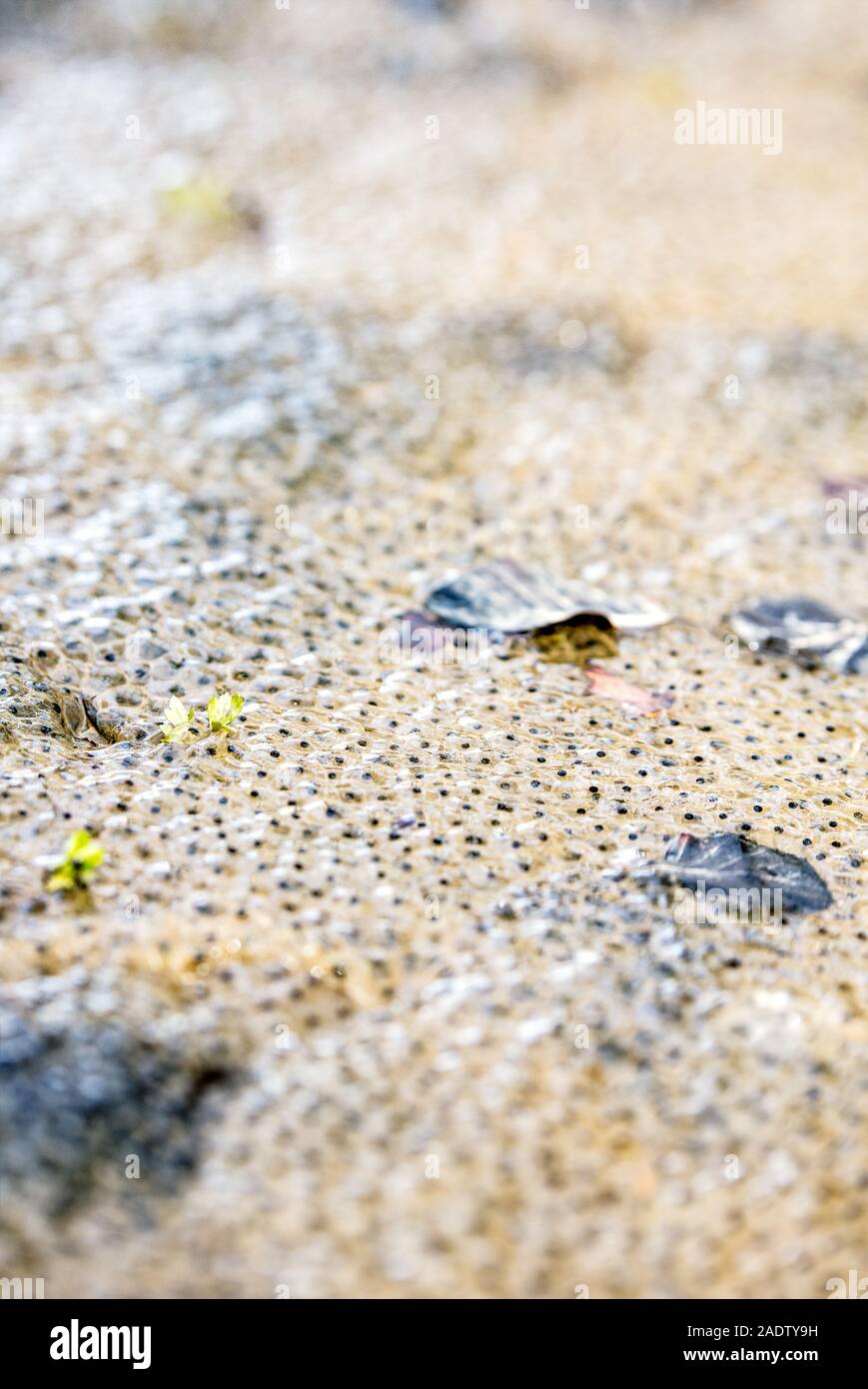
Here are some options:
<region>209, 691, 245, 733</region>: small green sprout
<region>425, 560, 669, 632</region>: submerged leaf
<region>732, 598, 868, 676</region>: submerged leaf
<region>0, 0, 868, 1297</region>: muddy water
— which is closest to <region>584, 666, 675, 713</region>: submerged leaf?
<region>0, 0, 868, 1297</region>: muddy water

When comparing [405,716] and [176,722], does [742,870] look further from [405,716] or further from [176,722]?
[176,722]

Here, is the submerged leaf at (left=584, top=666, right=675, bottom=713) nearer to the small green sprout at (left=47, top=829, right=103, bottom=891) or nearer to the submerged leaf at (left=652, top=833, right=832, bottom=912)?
the submerged leaf at (left=652, top=833, right=832, bottom=912)

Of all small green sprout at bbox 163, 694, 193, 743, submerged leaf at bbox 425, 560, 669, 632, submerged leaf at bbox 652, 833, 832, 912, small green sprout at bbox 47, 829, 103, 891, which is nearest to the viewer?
small green sprout at bbox 47, 829, 103, 891

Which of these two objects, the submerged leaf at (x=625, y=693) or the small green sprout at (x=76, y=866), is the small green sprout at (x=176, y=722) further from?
the submerged leaf at (x=625, y=693)

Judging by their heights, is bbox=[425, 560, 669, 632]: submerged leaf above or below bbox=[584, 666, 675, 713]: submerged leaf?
above
